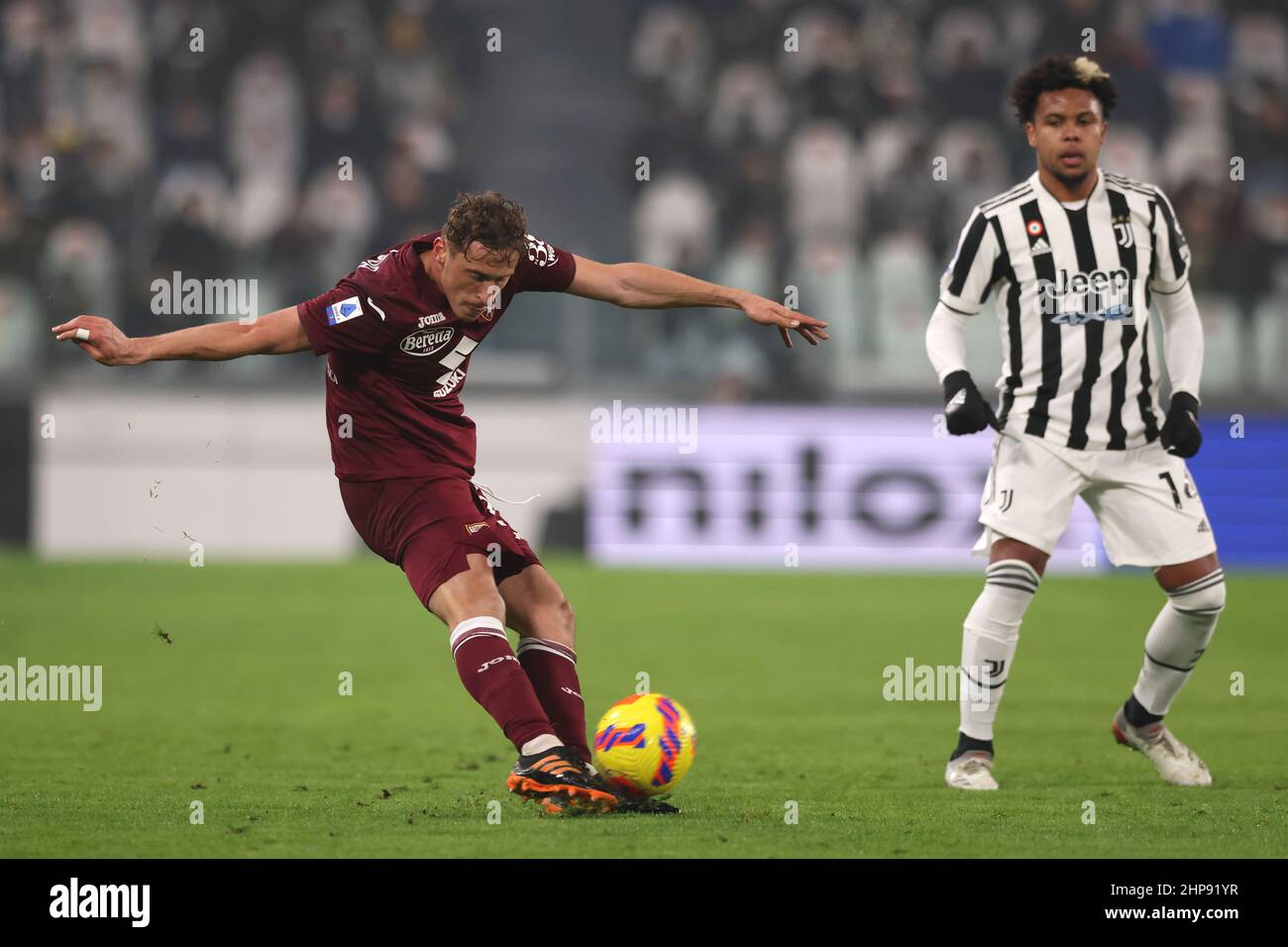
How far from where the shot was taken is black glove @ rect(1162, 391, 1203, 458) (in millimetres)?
5852

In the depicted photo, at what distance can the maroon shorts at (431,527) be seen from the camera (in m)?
5.41

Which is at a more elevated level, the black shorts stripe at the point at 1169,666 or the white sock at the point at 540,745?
the black shorts stripe at the point at 1169,666

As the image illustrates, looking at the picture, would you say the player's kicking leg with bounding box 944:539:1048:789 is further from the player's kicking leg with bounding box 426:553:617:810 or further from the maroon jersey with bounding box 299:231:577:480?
the maroon jersey with bounding box 299:231:577:480

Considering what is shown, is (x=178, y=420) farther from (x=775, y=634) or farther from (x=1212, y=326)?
(x=1212, y=326)

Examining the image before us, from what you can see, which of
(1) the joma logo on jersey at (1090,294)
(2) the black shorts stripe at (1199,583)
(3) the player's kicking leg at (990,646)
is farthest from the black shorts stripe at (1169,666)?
(1) the joma logo on jersey at (1090,294)

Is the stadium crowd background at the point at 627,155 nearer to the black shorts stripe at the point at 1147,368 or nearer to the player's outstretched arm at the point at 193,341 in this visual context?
the black shorts stripe at the point at 1147,368

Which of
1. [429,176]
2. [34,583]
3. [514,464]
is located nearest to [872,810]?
[34,583]

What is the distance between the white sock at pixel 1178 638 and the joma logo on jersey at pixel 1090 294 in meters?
0.97

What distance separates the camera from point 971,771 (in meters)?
5.87

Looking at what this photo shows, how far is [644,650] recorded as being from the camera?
32.6ft

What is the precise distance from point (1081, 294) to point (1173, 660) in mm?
1326

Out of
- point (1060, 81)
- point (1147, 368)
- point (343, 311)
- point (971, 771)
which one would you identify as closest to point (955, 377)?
point (1147, 368)

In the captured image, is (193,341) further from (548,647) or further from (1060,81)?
(1060,81)

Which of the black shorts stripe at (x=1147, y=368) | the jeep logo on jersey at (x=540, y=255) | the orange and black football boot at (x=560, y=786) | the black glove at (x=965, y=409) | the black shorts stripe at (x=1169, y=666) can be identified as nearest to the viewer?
the orange and black football boot at (x=560, y=786)
